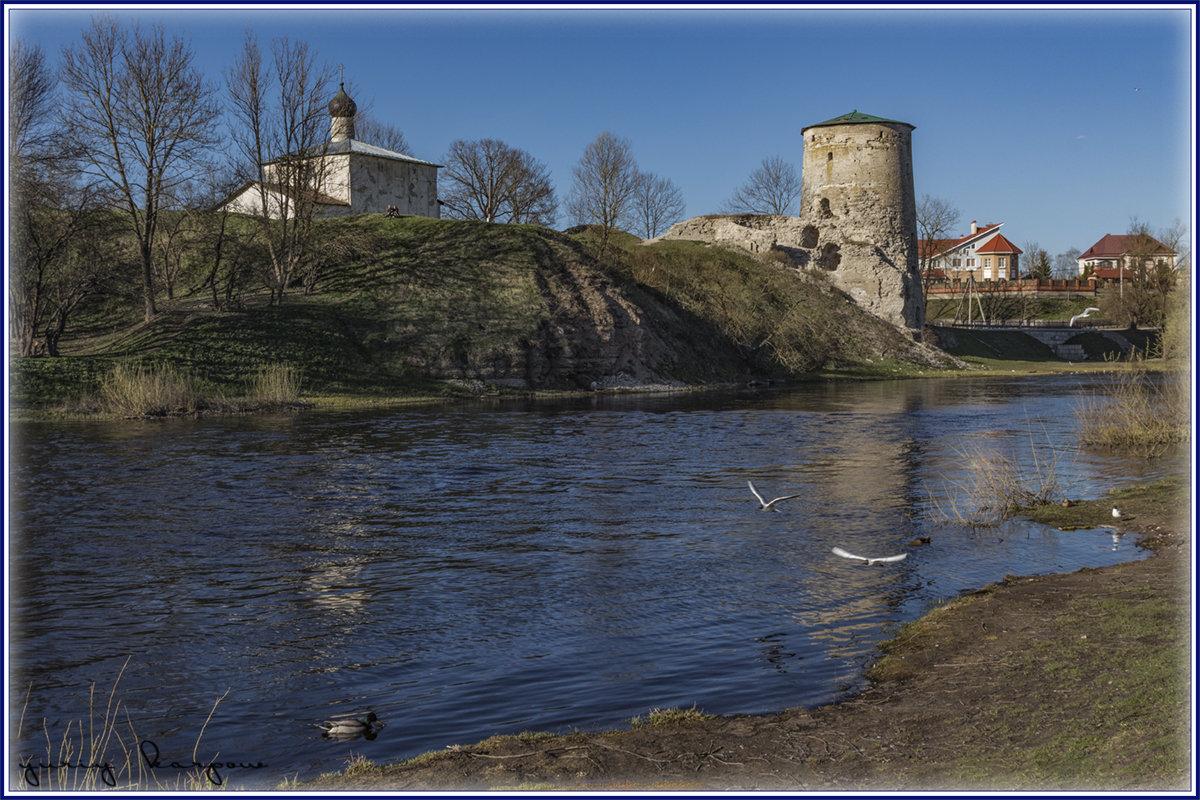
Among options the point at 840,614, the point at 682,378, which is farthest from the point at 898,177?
the point at 840,614

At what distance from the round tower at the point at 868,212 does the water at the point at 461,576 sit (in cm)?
4417

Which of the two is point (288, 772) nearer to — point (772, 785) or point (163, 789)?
point (163, 789)

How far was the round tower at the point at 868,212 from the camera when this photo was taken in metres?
67.0

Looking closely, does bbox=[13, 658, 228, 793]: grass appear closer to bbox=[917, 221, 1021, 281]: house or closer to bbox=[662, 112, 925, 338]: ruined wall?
bbox=[662, 112, 925, 338]: ruined wall

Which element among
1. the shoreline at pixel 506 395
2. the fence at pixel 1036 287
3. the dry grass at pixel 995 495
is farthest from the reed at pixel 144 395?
the fence at pixel 1036 287

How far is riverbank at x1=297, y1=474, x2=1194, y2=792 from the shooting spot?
5.90 meters

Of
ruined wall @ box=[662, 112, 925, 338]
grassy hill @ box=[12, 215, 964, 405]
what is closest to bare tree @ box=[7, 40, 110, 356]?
grassy hill @ box=[12, 215, 964, 405]

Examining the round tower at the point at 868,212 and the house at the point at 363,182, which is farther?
the round tower at the point at 868,212

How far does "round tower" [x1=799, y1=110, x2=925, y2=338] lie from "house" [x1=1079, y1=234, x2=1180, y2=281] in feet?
104

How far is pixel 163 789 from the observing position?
616 centimetres

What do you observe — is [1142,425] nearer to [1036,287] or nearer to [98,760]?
[98,760]

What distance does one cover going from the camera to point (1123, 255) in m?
111

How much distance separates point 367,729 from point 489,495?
10.7 metres

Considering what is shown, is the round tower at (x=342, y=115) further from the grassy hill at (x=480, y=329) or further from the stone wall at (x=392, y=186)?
the grassy hill at (x=480, y=329)
